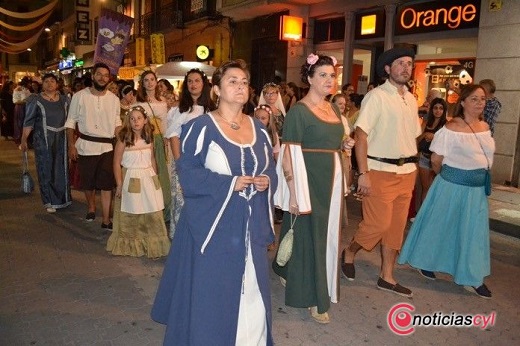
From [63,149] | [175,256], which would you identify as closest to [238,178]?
[175,256]

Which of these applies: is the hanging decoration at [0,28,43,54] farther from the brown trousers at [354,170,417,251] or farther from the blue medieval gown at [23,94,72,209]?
the brown trousers at [354,170,417,251]

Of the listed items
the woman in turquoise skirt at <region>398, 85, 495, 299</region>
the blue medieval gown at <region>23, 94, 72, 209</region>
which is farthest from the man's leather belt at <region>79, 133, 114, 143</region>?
the woman in turquoise skirt at <region>398, 85, 495, 299</region>

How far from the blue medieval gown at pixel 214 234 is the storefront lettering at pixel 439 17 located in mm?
10034

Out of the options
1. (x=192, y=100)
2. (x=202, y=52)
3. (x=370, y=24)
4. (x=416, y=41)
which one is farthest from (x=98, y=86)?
(x=202, y=52)

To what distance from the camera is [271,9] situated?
54.8 feet

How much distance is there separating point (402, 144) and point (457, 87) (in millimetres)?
8062

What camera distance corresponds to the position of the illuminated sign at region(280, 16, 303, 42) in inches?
599

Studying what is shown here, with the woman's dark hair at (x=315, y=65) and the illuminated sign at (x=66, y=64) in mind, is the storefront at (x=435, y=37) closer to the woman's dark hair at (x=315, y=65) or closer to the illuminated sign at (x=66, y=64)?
the woman's dark hair at (x=315, y=65)

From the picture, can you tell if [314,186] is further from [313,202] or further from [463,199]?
[463,199]

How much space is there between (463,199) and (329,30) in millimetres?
11755

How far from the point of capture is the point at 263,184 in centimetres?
296

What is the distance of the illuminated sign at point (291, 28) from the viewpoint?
15211 mm

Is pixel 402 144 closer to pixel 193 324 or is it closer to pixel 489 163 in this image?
pixel 489 163

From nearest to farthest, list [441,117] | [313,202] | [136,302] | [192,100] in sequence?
[313,202] → [136,302] → [192,100] → [441,117]
